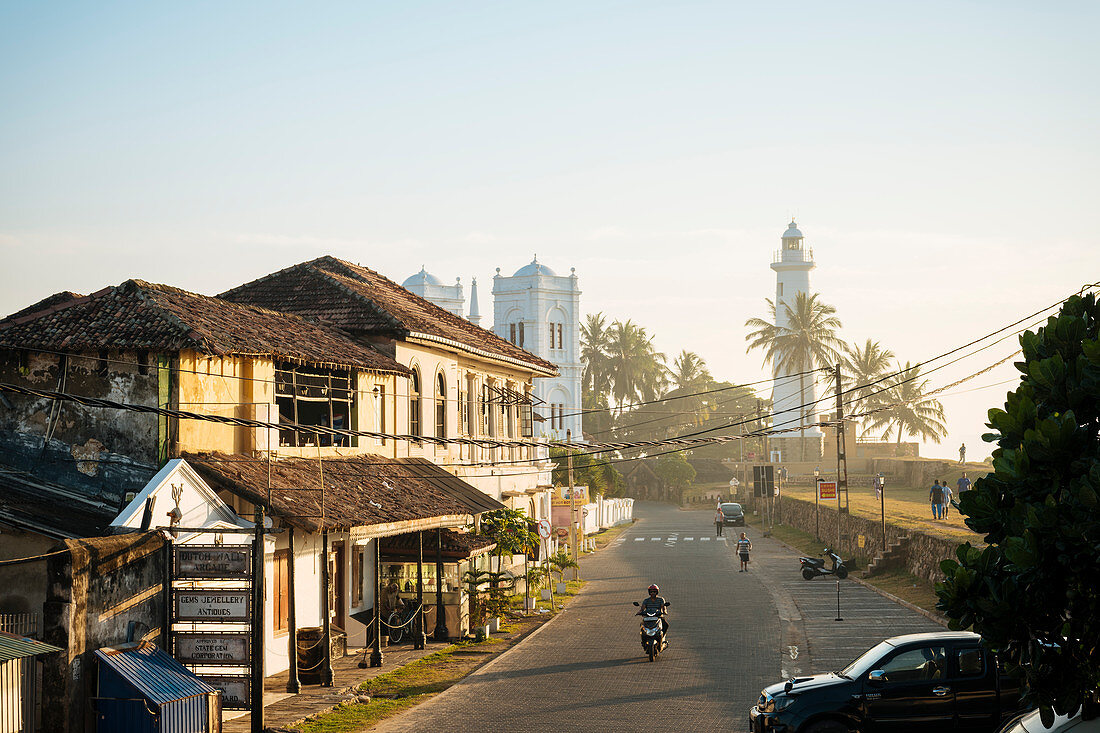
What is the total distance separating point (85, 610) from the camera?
1315cm

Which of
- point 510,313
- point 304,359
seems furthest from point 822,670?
point 510,313

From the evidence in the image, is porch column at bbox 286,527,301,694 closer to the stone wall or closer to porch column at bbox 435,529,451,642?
porch column at bbox 435,529,451,642

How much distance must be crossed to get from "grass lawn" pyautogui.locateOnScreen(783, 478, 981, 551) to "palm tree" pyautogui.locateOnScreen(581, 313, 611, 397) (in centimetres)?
3247

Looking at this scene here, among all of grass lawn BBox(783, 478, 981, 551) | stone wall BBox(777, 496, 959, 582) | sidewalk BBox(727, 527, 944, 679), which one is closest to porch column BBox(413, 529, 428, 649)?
sidewalk BBox(727, 527, 944, 679)

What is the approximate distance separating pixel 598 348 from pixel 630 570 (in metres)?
59.8

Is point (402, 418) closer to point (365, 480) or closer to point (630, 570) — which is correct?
point (365, 480)

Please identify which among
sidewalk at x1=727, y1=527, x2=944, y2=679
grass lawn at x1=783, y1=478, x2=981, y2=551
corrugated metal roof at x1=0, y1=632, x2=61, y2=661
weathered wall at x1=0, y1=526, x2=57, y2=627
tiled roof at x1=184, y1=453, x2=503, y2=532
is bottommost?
sidewalk at x1=727, y1=527, x2=944, y2=679

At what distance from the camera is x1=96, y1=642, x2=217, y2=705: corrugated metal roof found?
13352mm

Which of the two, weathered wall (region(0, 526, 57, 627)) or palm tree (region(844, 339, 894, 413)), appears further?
palm tree (region(844, 339, 894, 413))

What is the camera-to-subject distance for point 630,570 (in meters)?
41.1

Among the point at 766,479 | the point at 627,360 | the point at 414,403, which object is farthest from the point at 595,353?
the point at 414,403

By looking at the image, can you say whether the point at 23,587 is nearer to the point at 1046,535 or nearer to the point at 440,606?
the point at 440,606

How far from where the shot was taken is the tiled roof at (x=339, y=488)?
1728 centimetres

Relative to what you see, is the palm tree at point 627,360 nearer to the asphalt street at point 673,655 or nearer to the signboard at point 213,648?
the asphalt street at point 673,655
